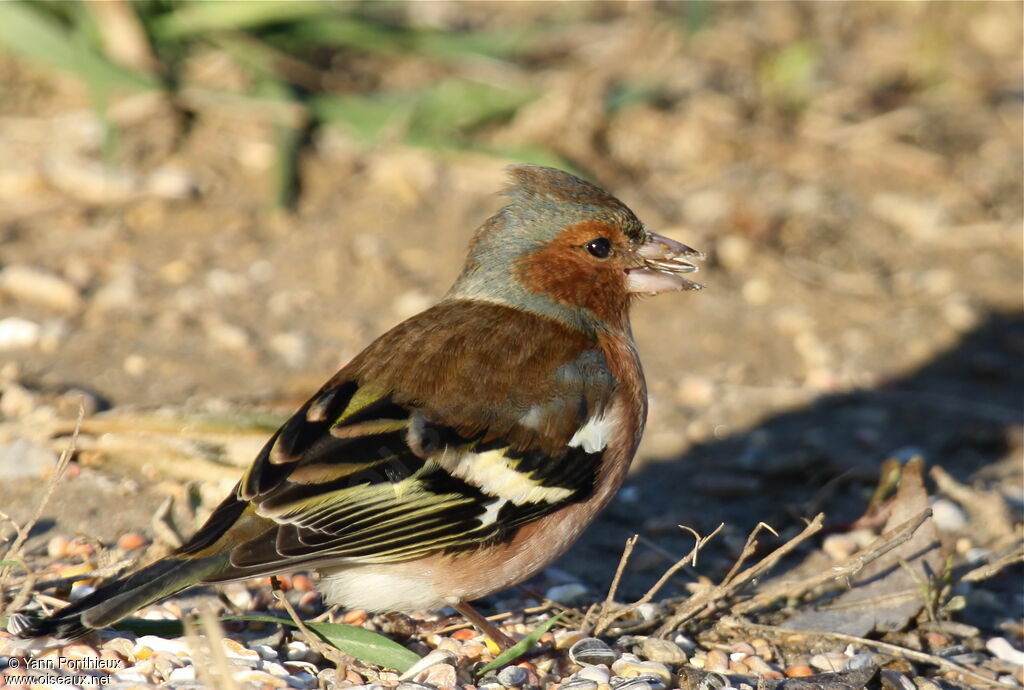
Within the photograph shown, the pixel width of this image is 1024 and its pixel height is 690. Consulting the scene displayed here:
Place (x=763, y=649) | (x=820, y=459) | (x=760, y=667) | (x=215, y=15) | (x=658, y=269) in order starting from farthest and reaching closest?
(x=215, y=15) → (x=820, y=459) → (x=658, y=269) → (x=763, y=649) → (x=760, y=667)

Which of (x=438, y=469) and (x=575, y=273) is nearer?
(x=438, y=469)

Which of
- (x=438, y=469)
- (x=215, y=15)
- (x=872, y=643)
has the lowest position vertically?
(x=872, y=643)

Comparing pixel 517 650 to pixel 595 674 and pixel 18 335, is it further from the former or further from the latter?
pixel 18 335

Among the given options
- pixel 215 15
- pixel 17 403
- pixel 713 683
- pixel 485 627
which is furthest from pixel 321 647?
pixel 215 15

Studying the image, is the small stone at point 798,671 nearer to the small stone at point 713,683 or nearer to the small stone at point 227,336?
the small stone at point 713,683

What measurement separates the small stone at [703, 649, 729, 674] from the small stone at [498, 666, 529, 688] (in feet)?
1.68

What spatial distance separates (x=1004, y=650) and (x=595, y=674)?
126cm

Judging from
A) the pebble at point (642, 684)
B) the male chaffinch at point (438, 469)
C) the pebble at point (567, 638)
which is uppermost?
the male chaffinch at point (438, 469)

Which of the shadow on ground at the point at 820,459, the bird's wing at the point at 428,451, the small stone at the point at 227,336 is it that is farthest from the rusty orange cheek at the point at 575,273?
the small stone at the point at 227,336

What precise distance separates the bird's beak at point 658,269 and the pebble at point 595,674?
127cm

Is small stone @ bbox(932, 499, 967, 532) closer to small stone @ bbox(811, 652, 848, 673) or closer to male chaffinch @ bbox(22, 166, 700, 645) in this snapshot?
small stone @ bbox(811, 652, 848, 673)

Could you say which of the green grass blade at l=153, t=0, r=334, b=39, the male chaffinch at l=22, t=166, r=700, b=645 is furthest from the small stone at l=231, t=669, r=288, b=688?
the green grass blade at l=153, t=0, r=334, b=39

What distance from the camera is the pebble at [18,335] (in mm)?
5160

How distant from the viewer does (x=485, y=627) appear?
3527mm
